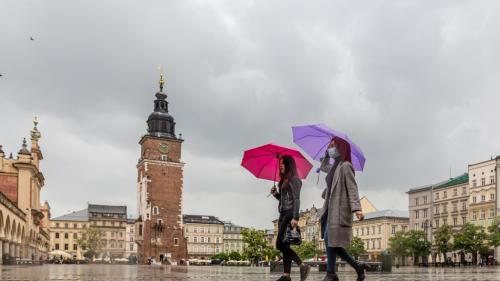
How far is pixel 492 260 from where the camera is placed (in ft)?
206

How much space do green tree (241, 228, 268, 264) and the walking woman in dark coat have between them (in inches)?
3094

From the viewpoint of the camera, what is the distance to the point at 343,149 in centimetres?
844

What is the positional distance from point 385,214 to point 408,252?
86.2 feet

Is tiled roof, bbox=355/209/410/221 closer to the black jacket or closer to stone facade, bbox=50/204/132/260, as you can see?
stone facade, bbox=50/204/132/260

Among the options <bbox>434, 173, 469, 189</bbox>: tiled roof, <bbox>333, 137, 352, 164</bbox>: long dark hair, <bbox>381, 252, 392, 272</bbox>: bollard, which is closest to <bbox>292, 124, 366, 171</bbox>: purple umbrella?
<bbox>333, 137, 352, 164</bbox>: long dark hair

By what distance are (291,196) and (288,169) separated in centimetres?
53

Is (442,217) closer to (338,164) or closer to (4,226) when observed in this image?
(4,226)

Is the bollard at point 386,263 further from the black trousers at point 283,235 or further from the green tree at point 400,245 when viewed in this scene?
the green tree at point 400,245

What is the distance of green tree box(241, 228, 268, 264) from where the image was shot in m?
86.9

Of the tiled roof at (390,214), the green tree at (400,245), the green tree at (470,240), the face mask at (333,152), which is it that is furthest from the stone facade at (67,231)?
the face mask at (333,152)

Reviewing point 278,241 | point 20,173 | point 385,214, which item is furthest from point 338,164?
point 385,214

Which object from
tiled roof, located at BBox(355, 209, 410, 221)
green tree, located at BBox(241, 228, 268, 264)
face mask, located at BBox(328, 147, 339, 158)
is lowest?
green tree, located at BBox(241, 228, 268, 264)

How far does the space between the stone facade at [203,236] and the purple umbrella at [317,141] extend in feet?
424

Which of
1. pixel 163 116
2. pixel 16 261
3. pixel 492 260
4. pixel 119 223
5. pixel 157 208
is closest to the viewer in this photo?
pixel 16 261
